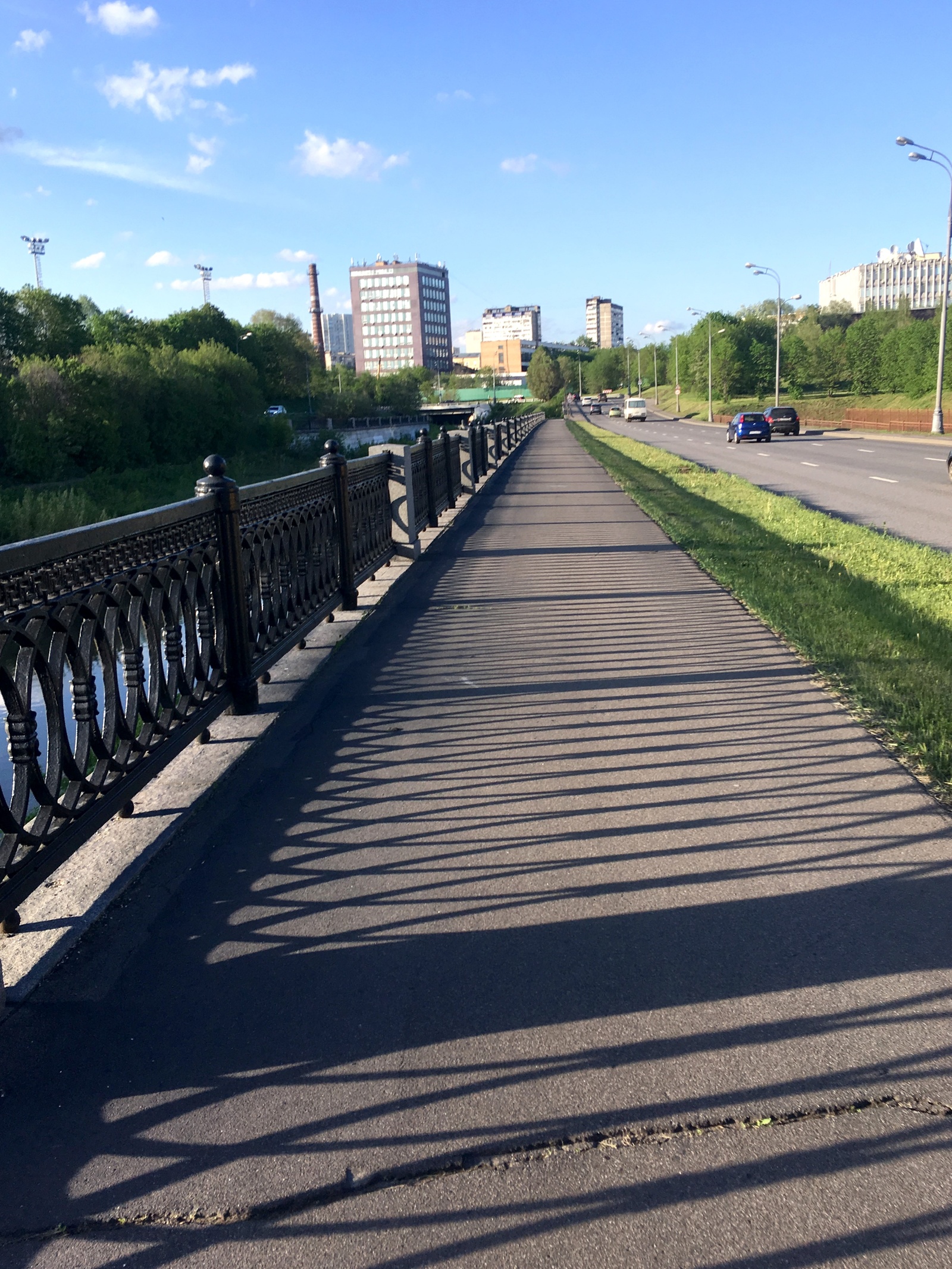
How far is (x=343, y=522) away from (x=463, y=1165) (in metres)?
7.26

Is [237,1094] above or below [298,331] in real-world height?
below

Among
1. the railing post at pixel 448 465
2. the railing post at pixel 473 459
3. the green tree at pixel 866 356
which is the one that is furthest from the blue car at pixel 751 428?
the green tree at pixel 866 356

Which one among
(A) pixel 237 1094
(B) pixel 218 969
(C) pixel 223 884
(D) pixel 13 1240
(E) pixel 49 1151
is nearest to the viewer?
(D) pixel 13 1240

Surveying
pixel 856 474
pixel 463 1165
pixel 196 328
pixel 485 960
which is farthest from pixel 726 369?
pixel 463 1165

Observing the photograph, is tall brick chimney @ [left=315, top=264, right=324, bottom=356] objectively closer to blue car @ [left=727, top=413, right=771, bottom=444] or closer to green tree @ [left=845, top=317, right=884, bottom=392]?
green tree @ [left=845, top=317, right=884, bottom=392]

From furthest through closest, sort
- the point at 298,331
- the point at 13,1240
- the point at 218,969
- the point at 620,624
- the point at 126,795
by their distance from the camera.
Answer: the point at 298,331 → the point at 620,624 → the point at 126,795 → the point at 218,969 → the point at 13,1240

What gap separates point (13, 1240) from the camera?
227 cm

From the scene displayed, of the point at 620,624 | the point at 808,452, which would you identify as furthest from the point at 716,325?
the point at 620,624

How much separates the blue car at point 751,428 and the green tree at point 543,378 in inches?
5345

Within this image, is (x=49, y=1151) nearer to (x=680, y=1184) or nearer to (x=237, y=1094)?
(x=237, y=1094)

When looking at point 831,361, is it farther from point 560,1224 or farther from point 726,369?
point 560,1224

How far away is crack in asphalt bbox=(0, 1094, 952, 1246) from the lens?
229 cm

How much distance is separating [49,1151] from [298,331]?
145 meters

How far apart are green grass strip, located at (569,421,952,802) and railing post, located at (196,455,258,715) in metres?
3.48
